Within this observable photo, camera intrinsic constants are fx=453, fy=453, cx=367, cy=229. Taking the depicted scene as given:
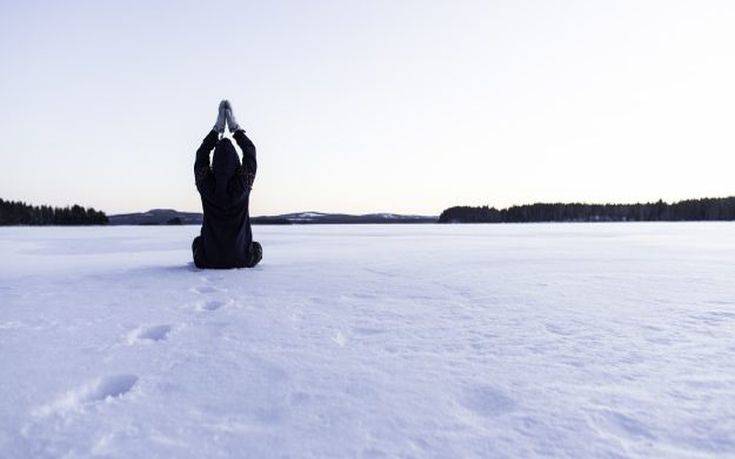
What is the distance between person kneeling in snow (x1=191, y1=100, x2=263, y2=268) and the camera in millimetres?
6219

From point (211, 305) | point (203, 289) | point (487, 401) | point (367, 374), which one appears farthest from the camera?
point (203, 289)

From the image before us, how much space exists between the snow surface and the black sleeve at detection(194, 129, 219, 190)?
224 centimetres

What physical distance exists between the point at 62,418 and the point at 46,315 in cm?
208

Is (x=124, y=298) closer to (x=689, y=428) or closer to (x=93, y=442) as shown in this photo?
(x=93, y=442)

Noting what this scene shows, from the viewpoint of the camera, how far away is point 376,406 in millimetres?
1792

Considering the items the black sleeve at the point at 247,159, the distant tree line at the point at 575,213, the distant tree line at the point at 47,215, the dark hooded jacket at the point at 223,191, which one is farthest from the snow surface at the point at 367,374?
the distant tree line at the point at 575,213

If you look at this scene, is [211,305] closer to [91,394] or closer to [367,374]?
[91,394]

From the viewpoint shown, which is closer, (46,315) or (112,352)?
(112,352)

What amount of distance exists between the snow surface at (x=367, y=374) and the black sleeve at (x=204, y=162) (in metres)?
2.24

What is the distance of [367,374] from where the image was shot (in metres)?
2.14

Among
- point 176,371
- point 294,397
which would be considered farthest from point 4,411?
point 294,397

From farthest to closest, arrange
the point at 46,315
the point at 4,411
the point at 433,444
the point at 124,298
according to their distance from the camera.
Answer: the point at 124,298 → the point at 46,315 → the point at 4,411 → the point at 433,444

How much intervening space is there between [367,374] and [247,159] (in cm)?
473

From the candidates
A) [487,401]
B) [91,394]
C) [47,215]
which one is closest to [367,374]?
[487,401]
